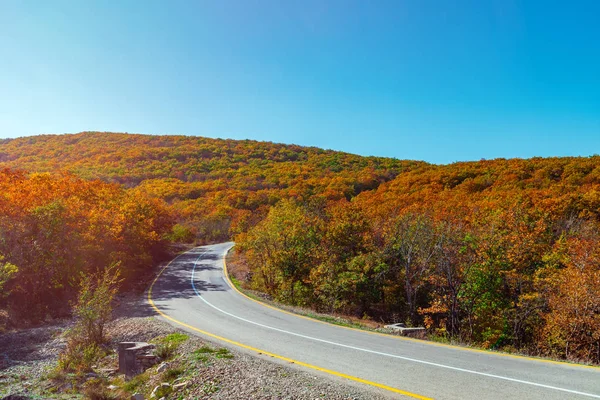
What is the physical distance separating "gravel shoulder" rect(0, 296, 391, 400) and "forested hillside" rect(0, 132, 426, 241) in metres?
26.7

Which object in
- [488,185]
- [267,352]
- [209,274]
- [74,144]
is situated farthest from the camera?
[74,144]

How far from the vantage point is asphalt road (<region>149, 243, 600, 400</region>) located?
7270 millimetres

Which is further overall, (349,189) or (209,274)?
(349,189)

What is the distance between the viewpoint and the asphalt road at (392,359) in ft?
23.9

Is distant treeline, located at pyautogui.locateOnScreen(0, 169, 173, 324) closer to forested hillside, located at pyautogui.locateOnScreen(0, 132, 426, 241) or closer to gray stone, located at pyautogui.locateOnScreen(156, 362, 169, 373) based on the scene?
gray stone, located at pyautogui.locateOnScreen(156, 362, 169, 373)

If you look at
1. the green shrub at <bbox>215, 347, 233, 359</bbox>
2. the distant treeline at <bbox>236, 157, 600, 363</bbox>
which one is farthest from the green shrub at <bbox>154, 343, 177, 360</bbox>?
the distant treeline at <bbox>236, 157, 600, 363</bbox>

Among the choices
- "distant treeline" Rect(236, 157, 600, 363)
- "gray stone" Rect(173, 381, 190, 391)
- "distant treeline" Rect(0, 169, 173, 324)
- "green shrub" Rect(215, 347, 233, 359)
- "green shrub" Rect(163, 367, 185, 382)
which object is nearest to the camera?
"gray stone" Rect(173, 381, 190, 391)

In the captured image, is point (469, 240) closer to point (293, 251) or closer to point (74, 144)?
point (293, 251)

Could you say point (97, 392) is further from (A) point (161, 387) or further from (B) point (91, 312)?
(B) point (91, 312)

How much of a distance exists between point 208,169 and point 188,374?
80.0m

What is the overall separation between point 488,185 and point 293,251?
28.1 metres

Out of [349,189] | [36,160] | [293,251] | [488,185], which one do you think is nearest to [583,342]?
[293,251]

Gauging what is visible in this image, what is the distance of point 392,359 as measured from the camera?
31.5ft

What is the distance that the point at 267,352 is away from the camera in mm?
10883
